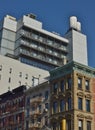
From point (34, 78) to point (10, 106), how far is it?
109ft

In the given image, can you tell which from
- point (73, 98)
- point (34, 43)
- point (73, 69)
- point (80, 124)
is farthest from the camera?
point (34, 43)

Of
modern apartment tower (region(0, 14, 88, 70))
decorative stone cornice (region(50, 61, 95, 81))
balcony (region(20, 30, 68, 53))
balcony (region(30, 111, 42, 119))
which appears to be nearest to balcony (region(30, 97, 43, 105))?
balcony (region(30, 111, 42, 119))

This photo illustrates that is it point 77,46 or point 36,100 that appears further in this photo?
point 77,46

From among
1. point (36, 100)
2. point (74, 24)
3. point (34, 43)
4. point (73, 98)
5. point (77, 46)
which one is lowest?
point (73, 98)

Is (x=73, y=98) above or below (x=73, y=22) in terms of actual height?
below

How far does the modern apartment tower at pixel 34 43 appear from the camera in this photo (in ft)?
388

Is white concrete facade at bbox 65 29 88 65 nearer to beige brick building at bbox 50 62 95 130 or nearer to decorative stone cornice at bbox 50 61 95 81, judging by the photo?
decorative stone cornice at bbox 50 61 95 81

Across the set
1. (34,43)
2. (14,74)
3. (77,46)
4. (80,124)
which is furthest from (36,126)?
(77,46)

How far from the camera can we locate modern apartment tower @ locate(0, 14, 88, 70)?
388ft

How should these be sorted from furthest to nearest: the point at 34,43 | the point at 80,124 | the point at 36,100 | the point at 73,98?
the point at 34,43
the point at 36,100
the point at 73,98
the point at 80,124

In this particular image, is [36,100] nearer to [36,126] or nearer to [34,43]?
[36,126]

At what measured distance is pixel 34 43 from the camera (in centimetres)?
12188

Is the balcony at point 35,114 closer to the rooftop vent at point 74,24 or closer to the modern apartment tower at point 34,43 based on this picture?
the modern apartment tower at point 34,43

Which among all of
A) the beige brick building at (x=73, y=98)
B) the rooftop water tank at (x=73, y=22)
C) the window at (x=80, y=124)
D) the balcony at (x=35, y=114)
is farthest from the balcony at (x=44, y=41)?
the window at (x=80, y=124)
